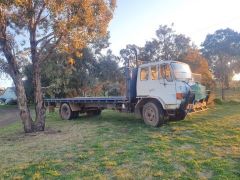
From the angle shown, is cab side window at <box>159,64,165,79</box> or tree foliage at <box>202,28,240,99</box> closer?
cab side window at <box>159,64,165,79</box>

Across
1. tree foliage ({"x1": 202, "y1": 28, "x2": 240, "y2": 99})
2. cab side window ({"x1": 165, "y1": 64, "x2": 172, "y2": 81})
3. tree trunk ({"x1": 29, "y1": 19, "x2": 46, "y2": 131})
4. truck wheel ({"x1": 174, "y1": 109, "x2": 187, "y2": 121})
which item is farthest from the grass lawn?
tree foliage ({"x1": 202, "y1": 28, "x2": 240, "y2": 99})

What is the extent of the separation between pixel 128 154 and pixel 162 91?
4.85m

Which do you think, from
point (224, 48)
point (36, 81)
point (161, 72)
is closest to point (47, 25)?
point (36, 81)

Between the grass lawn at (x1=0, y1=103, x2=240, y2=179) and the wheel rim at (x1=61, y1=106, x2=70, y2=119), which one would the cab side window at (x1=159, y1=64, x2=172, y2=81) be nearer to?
the grass lawn at (x1=0, y1=103, x2=240, y2=179)

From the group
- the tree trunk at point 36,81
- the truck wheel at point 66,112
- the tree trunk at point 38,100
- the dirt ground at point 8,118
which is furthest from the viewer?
the dirt ground at point 8,118

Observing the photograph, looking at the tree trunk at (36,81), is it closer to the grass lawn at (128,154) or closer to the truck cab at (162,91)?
the grass lawn at (128,154)

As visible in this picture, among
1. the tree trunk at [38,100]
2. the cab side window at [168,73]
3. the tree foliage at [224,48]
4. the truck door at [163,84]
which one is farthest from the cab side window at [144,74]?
the tree foliage at [224,48]

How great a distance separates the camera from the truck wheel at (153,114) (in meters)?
12.0

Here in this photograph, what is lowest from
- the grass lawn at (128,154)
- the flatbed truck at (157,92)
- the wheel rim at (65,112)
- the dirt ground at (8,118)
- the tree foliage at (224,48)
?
the dirt ground at (8,118)

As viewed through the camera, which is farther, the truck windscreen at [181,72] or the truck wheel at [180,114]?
the truck windscreen at [181,72]

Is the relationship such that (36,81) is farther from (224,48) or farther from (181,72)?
(224,48)

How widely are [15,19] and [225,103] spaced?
1840cm

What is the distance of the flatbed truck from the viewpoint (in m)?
11.5

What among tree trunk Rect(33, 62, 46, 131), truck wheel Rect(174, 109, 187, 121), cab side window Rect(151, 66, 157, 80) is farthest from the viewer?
tree trunk Rect(33, 62, 46, 131)
